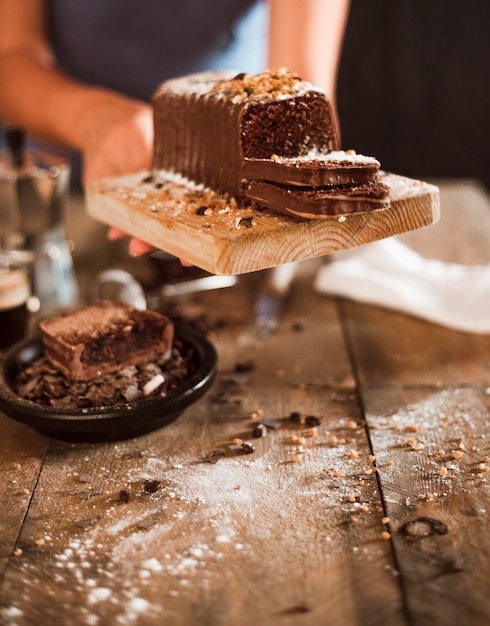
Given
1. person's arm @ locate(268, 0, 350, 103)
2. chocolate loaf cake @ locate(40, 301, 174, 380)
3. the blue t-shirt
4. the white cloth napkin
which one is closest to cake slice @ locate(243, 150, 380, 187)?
chocolate loaf cake @ locate(40, 301, 174, 380)

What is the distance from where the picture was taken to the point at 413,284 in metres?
2.25

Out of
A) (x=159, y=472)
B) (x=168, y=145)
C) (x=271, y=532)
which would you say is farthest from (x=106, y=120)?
(x=271, y=532)

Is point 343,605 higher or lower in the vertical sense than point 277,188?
lower

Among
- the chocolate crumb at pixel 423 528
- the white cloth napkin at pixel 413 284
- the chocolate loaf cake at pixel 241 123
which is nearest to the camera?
the chocolate crumb at pixel 423 528

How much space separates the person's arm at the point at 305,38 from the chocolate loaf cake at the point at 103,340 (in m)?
1.16

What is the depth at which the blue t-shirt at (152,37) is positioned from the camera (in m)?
2.71

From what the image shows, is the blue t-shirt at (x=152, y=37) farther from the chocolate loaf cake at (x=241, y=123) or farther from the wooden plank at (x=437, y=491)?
the wooden plank at (x=437, y=491)

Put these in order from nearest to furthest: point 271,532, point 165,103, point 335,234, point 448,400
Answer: point 271,532
point 335,234
point 448,400
point 165,103

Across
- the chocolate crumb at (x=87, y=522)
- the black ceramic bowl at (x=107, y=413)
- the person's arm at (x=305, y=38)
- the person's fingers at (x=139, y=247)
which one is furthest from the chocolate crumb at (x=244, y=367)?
the person's arm at (x=305, y=38)

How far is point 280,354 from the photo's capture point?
195 cm

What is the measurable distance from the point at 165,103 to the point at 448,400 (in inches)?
38.0

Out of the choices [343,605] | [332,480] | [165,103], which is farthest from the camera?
[165,103]

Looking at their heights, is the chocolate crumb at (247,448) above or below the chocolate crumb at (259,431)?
above

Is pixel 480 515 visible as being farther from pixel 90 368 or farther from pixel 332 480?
pixel 90 368
